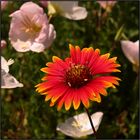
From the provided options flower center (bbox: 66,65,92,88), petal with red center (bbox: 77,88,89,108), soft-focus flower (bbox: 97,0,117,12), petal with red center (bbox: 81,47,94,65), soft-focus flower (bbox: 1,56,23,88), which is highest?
petal with red center (bbox: 81,47,94,65)

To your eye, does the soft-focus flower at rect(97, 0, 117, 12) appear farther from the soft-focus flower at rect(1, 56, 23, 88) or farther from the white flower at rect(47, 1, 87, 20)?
the soft-focus flower at rect(1, 56, 23, 88)

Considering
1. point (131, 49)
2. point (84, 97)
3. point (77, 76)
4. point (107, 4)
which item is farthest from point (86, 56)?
point (107, 4)

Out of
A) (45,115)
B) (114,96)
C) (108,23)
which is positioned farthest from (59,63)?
(108,23)

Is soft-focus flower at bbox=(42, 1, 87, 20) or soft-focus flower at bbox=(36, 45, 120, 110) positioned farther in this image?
soft-focus flower at bbox=(42, 1, 87, 20)

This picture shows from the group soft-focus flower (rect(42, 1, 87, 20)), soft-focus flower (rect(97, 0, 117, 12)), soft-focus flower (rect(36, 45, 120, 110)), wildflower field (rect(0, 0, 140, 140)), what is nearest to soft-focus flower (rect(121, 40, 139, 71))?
wildflower field (rect(0, 0, 140, 140))

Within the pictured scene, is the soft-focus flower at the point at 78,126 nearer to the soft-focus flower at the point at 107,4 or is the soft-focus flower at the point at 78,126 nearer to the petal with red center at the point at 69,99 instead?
the petal with red center at the point at 69,99

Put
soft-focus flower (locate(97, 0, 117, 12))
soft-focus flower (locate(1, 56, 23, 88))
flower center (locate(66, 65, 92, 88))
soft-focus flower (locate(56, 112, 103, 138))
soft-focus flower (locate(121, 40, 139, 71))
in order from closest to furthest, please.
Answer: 1. flower center (locate(66, 65, 92, 88))
2. soft-focus flower (locate(1, 56, 23, 88))
3. soft-focus flower (locate(56, 112, 103, 138))
4. soft-focus flower (locate(121, 40, 139, 71))
5. soft-focus flower (locate(97, 0, 117, 12))

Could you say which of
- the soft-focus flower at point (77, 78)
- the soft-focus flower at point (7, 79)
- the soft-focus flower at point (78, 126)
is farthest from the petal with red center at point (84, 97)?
the soft-focus flower at point (78, 126)
